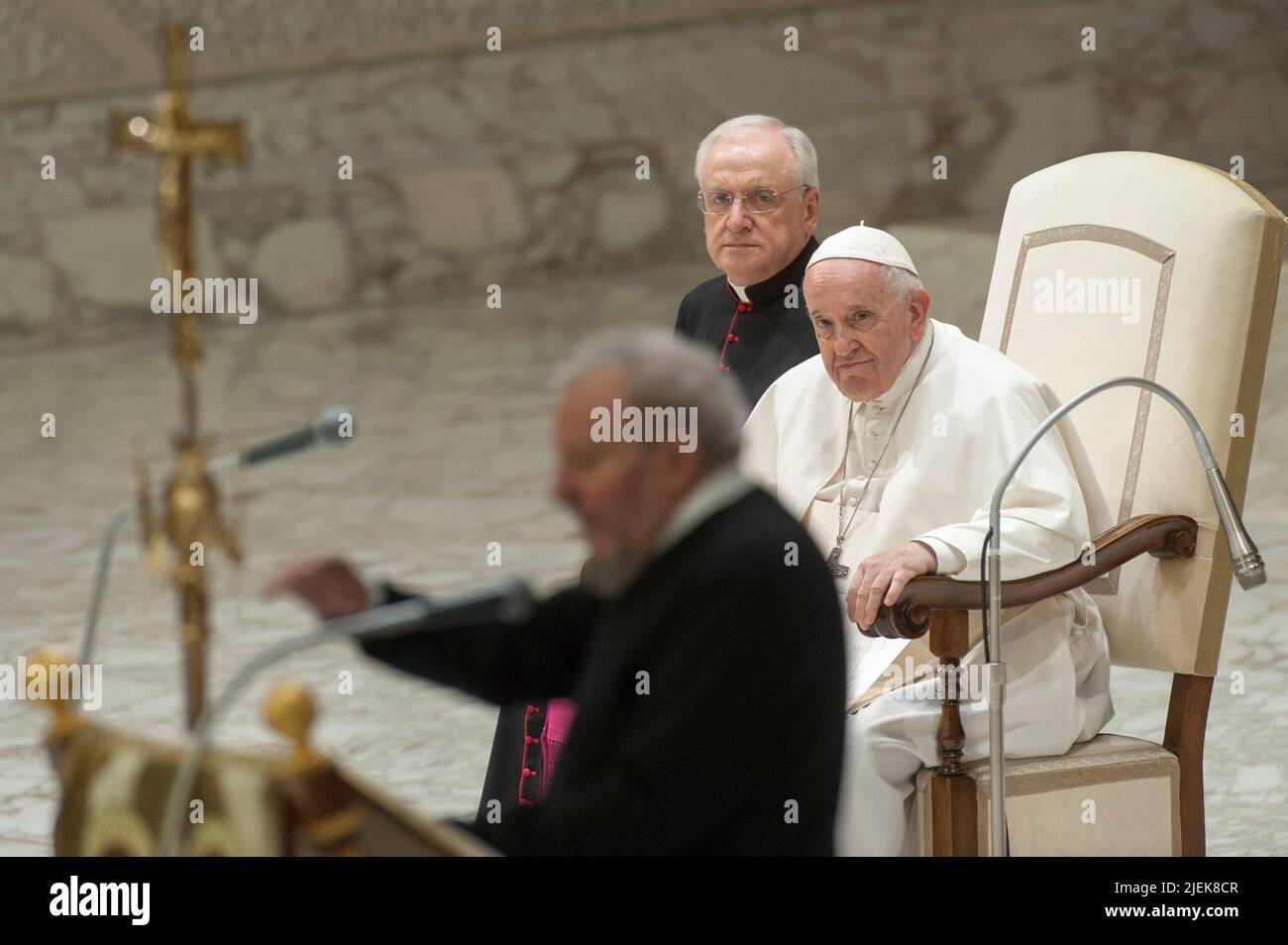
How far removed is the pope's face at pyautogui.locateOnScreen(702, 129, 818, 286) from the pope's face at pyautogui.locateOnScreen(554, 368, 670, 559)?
88.6 inches

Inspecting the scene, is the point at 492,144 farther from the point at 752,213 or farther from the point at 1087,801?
the point at 1087,801

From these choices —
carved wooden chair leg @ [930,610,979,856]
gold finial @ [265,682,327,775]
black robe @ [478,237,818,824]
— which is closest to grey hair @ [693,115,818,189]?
black robe @ [478,237,818,824]

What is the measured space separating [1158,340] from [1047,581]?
2.16 ft

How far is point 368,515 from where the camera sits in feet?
26.3

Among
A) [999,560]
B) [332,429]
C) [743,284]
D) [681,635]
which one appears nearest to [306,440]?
[332,429]

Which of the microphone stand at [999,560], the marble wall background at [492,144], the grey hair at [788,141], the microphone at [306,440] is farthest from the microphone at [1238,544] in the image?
the marble wall background at [492,144]

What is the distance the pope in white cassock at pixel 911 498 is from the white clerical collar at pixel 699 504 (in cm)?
116

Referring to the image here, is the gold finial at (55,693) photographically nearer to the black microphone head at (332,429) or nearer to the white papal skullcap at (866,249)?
the black microphone head at (332,429)

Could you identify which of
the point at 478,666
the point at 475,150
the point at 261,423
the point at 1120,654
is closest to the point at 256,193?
the point at 475,150

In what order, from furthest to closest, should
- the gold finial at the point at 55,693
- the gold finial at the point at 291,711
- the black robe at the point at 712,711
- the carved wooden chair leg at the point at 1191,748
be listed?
1. the carved wooden chair leg at the point at 1191,748
2. the black robe at the point at 712,711
3. the gold finial at the point at 55,693
4. the gold finial at the point at 291,711

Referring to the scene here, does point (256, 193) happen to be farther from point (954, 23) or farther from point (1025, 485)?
point (1025, 485)

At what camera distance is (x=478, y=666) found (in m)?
2.49

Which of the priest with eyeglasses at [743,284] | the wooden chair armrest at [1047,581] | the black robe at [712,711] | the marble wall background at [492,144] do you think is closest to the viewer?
the black robe at [712,711]

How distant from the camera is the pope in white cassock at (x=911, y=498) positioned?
3.45 metres
